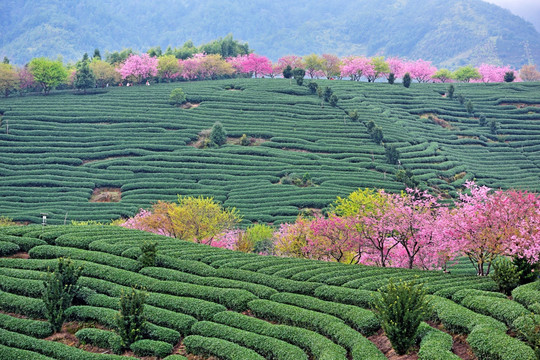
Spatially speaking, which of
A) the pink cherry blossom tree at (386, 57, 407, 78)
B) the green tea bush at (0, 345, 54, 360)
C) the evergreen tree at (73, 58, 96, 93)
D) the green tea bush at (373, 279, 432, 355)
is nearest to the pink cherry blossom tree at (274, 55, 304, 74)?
the pink cherry blossom tree at (386, 57, 407, 78)

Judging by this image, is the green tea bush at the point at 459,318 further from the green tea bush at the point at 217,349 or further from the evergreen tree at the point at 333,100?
the evergreen tree at the point at 333,100

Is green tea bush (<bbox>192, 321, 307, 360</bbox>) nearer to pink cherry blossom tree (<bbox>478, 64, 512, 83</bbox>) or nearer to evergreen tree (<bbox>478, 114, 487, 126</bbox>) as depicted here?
evergreen tree (<bbox>478, 114, 487, 126</bbox>)

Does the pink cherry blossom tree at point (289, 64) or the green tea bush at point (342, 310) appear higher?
the pink cherry blossom tree at point (289, 64)

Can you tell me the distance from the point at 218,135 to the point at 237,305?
57843 mm

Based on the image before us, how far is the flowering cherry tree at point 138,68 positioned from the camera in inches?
4341

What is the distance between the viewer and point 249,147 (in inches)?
3078

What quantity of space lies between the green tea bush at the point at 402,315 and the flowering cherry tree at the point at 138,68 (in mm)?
100923

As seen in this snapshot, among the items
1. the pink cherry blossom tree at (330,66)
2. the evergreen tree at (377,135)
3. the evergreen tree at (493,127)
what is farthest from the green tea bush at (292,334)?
the pink cherry blossom tree at (330,66)

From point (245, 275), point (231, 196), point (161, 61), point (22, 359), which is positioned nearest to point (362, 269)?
point (245, 275)

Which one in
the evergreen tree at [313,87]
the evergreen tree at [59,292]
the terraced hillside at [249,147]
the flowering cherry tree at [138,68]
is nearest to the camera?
the evergreen tree at [59,292]

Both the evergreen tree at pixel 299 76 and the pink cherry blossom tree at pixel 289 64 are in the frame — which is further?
the pink cherry blossom tree at pixel 289 64

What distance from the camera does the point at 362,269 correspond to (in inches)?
1109

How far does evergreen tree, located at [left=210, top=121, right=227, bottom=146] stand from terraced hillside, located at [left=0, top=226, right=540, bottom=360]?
159ft

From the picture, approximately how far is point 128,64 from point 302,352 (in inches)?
3982
